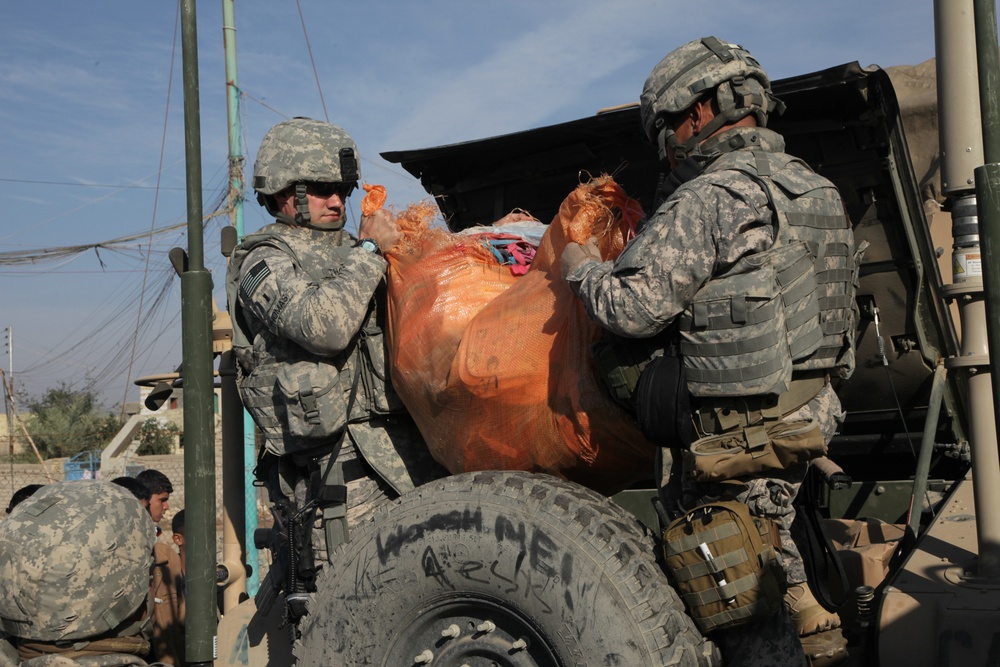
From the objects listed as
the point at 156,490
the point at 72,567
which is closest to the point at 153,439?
the point at 156,490

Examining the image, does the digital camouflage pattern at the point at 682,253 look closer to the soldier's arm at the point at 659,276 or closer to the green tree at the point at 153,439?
the soldier's arm at the point at 659,276

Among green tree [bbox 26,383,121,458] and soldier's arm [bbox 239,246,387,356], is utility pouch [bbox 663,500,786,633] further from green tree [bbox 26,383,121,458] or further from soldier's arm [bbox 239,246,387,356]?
green tree [bbox 26,383,121,458]

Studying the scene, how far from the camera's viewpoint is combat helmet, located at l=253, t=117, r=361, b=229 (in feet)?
11.8

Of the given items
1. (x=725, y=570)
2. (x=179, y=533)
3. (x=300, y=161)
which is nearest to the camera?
(x=725, y=570)

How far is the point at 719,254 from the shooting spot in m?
2.50

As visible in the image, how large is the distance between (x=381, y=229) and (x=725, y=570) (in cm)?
168

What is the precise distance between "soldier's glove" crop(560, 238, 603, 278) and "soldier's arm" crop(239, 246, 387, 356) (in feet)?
2.50

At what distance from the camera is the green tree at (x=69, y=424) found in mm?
29516

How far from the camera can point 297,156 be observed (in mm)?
3596

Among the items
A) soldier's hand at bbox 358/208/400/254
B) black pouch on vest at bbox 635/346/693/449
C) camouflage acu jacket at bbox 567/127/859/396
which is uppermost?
soldier's hand at bbox 358/208/400/254

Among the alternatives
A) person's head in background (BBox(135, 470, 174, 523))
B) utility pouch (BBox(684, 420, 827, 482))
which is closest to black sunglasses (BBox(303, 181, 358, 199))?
utility pouch (BBox(684, 420, 827, 482))

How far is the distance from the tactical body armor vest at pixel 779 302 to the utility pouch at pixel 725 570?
1.12 ft

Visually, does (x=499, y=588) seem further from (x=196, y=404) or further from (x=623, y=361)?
(x=196, y=404)

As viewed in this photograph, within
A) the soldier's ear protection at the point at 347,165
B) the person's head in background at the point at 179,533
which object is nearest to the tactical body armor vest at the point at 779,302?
the soldier's ear protection at the point at 347,165
